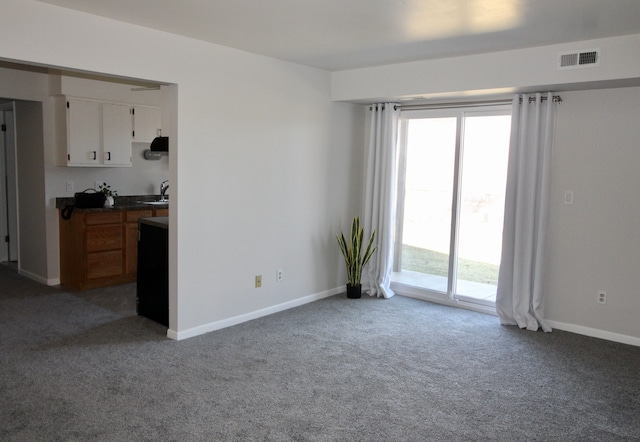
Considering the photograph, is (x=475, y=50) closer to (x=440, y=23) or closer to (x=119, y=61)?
(x=440, y=23)

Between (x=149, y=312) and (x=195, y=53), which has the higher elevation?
(x=195, y=53)

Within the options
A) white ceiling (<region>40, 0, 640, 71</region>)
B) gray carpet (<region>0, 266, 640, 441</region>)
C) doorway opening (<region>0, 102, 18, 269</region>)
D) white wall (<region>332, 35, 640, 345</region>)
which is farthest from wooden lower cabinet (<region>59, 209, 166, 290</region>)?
white wall (<region>332, 35, 640, 345</region>)

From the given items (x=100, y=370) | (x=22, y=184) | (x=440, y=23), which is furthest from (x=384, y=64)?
(x=22, y=184)

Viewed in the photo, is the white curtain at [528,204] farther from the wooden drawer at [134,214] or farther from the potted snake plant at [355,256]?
the wooden drawer at [134,214]

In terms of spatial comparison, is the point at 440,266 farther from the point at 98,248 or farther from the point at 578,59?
the point at 98,248

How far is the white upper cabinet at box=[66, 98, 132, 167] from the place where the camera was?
578 cm

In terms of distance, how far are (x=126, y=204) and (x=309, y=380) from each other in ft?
12.9

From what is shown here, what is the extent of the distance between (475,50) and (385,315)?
2.58m

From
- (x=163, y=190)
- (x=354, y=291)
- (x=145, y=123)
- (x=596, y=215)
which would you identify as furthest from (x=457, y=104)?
(x=163, y=190)

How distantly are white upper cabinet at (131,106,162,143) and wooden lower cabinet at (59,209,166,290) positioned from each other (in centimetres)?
99

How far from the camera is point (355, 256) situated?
5656 mm

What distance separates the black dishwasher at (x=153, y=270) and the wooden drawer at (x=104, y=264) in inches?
45.3

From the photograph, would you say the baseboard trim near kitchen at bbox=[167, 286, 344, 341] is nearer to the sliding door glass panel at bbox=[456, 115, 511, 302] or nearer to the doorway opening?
the sliding door glass panel at bbox=[456, 115, 511, 302]

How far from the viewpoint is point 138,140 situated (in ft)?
21.2
